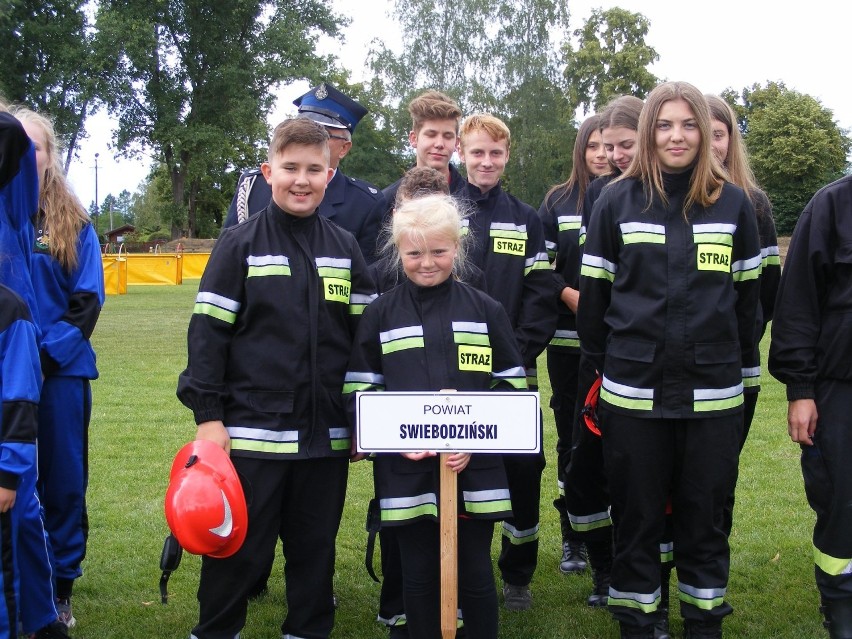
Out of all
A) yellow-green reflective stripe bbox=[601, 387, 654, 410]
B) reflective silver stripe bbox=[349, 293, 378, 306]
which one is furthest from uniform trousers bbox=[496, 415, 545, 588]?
reflective silver stripe bbox=[349, 293, 378, 306]

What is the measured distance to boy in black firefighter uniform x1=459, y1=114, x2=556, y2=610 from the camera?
14.2ft

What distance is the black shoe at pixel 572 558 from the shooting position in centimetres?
509

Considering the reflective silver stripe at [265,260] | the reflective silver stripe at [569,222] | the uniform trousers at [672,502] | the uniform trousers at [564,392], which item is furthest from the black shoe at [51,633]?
the reflective silver stripe at [569,222]

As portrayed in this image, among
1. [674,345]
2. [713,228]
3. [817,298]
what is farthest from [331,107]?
[817,298]

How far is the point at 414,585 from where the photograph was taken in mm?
3439

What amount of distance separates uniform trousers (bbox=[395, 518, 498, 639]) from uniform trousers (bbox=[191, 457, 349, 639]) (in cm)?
36

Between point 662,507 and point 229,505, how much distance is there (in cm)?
180

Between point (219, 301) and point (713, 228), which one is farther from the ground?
point (713, 228)

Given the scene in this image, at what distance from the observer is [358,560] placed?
530cm

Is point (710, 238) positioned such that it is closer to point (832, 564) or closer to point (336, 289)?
point (832, 564)

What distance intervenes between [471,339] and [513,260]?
92 centimetres

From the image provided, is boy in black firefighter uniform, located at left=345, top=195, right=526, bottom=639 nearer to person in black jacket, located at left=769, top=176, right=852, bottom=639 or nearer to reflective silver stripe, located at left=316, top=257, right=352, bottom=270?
reflective silver stripe, located at left=316, top=257, right=352, bottom=270

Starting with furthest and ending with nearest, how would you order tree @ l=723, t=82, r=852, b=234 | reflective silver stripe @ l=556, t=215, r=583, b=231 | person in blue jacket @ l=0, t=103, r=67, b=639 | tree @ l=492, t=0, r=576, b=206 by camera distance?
tree @ l=492, t=0, r=576, b=206
tree @ l=723, t=82, r=852, b=234
reflective silver stripe @ l=556, t=215, r=583, b=231
person in blue jacket @ l=0, t=103, r=67, b=639

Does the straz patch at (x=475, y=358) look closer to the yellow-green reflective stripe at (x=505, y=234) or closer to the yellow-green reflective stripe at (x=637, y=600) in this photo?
the yellow-green reflective stripe at (x=505, y=234)
